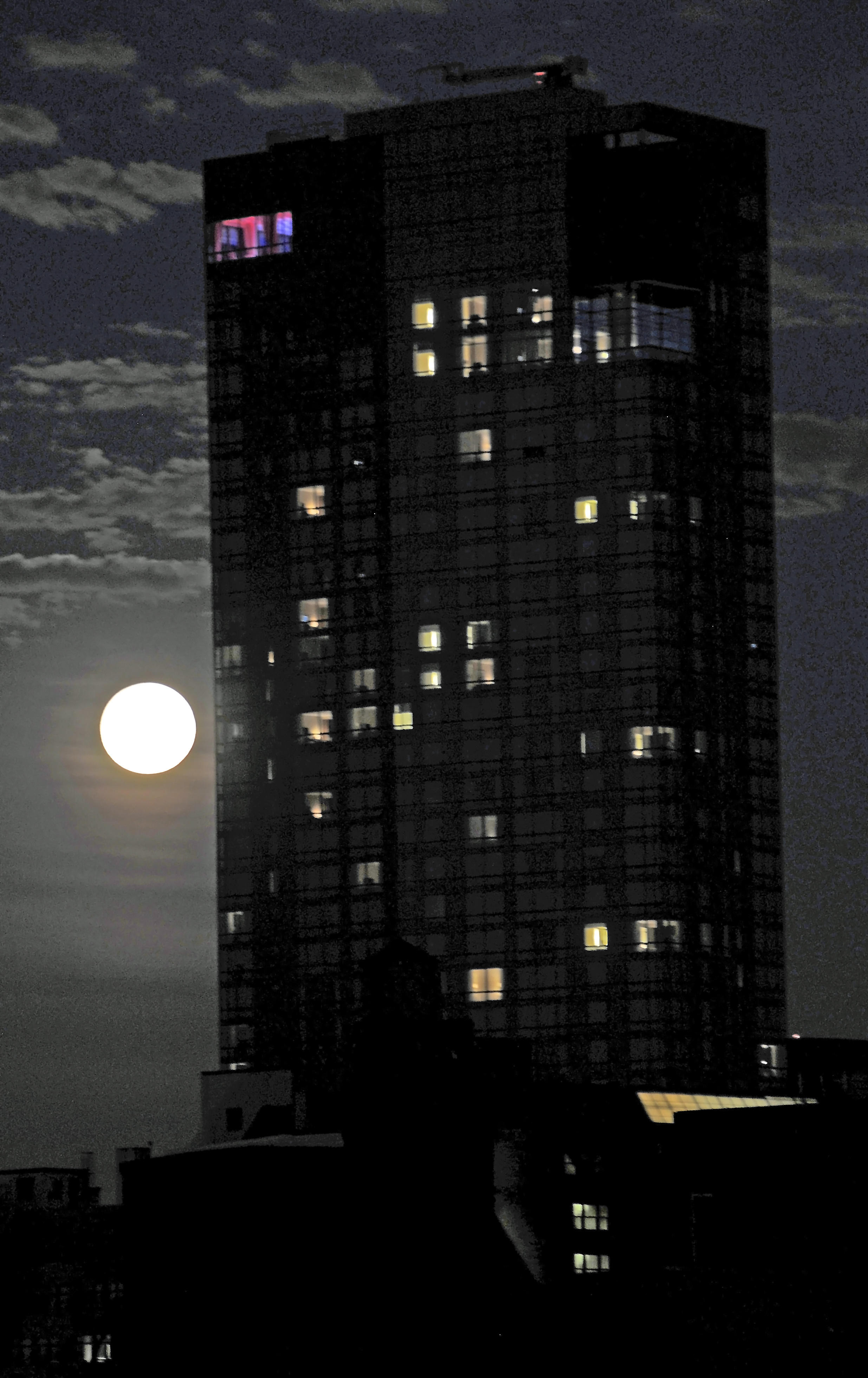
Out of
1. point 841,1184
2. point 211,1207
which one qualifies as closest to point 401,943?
point 211,1207

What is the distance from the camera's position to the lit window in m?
122

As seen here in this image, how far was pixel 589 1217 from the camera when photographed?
4801 inches

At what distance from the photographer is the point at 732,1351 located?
9738 centimetres

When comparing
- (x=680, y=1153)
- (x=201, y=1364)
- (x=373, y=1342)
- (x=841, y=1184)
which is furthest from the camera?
(x=680, y=1153)

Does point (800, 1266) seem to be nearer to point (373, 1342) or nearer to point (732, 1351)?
point (732, 1351)

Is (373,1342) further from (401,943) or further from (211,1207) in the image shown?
(401,943)

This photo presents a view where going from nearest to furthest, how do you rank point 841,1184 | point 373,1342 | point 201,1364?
point 373,1342, point 201,1364, point 841,1184

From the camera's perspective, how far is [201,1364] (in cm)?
10250

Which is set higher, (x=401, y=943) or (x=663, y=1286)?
(x=401, y=943)

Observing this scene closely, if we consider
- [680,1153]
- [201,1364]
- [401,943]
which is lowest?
[201,1364]

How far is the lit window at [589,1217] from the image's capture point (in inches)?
4786

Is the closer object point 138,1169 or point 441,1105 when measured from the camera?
point 441,1105

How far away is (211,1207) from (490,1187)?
60.1ft

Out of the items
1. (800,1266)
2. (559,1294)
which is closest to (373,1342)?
(559,1294)
